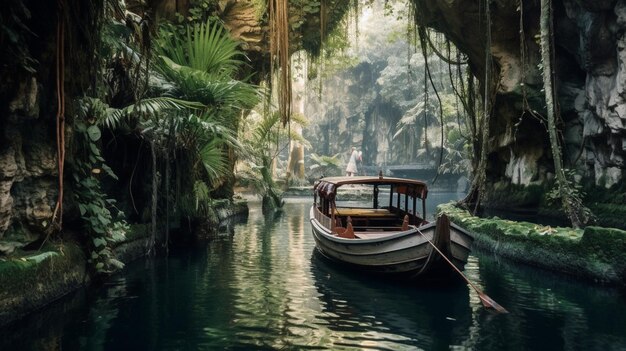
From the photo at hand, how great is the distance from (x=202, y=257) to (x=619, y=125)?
413 inches

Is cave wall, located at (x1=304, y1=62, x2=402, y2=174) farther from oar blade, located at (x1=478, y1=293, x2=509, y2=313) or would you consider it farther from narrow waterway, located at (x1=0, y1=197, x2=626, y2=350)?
oar blade, located at (x1=478, y1=293, x2=509, y2=313)

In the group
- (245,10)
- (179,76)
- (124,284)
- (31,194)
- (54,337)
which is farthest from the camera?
(245,10)

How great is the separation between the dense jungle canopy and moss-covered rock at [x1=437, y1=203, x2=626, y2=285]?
43.8 inches

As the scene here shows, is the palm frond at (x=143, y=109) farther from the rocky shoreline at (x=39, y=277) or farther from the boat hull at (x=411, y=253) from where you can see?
the boat hull at (x=411, y=253)

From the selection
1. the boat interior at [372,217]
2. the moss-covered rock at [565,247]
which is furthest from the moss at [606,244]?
the boat interior at [372,217]

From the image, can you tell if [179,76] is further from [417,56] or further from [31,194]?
[417,56]

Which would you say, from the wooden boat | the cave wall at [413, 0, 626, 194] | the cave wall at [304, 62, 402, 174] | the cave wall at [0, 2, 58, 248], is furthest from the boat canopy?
the cave wall at [304, 62, 402, 174]

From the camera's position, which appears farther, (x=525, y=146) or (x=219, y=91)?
(x=525, y=146)

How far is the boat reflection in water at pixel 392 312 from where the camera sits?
19.7ft

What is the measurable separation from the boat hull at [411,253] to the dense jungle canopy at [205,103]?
272 centimetres

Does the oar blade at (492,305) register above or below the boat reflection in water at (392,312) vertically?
above

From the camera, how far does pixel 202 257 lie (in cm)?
1170

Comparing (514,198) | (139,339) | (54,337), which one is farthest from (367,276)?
(514,198)

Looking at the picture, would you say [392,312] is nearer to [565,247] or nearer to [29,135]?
[565,247]
